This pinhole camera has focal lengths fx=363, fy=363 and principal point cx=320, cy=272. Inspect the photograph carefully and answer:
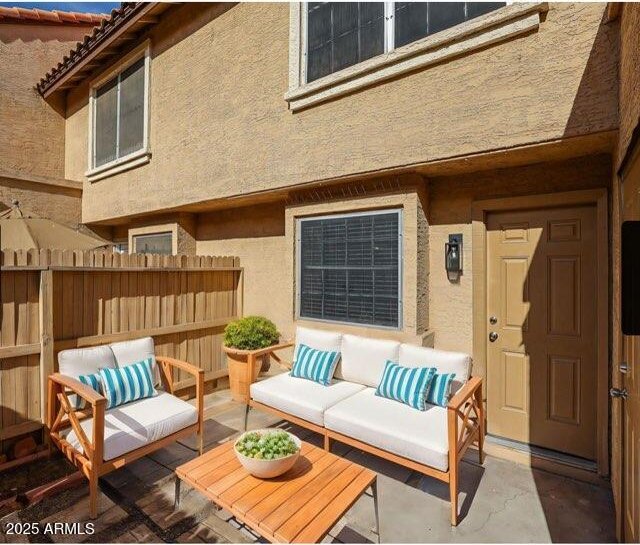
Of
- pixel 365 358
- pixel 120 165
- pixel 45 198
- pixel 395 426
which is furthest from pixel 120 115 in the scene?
pixel 395 426

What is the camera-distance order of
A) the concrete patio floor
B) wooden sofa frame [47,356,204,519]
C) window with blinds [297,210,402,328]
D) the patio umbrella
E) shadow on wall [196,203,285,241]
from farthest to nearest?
1. shadow on wall [196,203,285,241]
2. the patio umbrella
3. window with blinds [297,210,402,328]
4. wooden sofa frame [47,356,204,519]
5. the concrete patio floor

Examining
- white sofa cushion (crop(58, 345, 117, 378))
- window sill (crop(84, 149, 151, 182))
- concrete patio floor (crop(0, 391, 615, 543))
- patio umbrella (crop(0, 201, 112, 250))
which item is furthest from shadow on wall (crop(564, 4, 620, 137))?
window sill (crop(84, 149, 151, 182))

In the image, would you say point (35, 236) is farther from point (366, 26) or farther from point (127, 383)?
point (366, 26)

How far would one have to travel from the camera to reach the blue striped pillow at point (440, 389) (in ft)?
13.2

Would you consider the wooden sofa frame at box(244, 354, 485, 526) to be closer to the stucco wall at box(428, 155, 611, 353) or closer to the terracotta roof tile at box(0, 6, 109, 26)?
the stucco wall at box(428, 155, 611, 353)

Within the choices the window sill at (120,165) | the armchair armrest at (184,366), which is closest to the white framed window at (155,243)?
the window sill at (120,165)

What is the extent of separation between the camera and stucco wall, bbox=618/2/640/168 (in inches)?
87.4

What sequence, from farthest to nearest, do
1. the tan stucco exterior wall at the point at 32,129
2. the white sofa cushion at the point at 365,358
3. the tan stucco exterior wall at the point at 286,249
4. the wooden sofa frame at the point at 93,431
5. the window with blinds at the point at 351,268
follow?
the tan stucco exterior wall at the point at 32,129 → the window with blinds at the point at 351,268 → the tan stucco exterior wall at the point at 286,249 → the white sofa cushion at the point at 365,358 → the wooden sofa frame at the point at 93,431

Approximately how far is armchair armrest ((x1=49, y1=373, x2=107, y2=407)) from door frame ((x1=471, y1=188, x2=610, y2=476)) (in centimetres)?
429

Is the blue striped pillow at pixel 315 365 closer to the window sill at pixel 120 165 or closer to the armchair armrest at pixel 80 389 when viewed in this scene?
the armchair armrest at pixel 80 389

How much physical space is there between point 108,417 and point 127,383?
0.43 metres

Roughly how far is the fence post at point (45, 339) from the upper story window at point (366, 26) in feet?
14.9

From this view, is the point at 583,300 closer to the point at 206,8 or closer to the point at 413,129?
the point at 413,129

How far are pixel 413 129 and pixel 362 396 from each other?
10.8 feet
